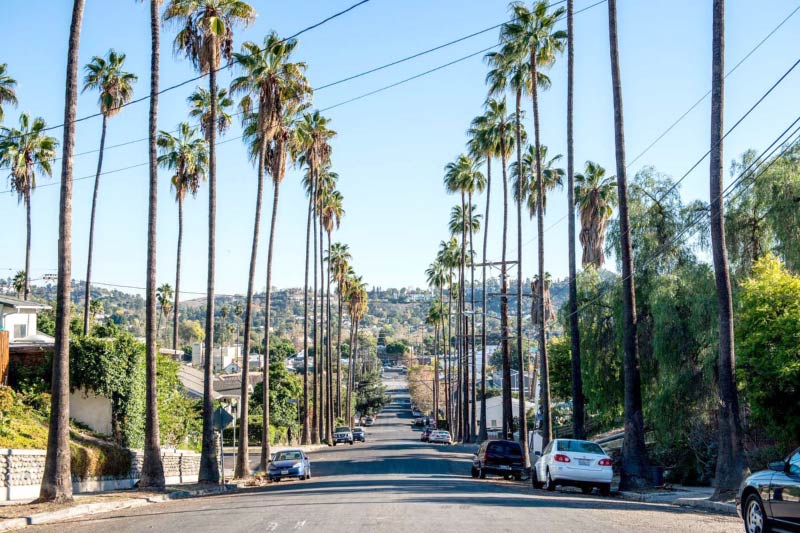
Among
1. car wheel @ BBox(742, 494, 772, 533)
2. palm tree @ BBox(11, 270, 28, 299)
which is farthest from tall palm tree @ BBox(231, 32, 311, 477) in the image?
palm tree @ BBox(11, 270, 28, 299)

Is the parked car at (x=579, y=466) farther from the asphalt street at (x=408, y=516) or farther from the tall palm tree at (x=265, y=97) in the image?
the tall palm tree at (x=265, y=97)

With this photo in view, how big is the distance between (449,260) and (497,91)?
147 feet

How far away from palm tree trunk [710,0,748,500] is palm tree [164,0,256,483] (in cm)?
1637

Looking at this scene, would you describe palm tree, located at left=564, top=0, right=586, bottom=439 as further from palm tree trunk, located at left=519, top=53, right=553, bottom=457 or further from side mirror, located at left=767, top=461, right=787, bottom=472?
side mirror, located at left=767, top=461, right=787, bottom=472

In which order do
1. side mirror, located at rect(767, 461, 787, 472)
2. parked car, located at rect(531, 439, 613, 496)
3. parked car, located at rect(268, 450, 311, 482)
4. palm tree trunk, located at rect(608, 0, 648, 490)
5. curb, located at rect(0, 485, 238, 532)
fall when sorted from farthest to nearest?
parked car, located at rect(268, 450, 311, 482) < palm tree trunk, located at rect(608, 0, 648, 490) < parked car, located at rect(531, 439, 613, 496) < curb, located at rect(0, 485, 238, 532) < side mirror, located at rect(767, 461, 787, 472)

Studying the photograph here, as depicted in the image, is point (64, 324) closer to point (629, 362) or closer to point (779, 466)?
point (779, 466)

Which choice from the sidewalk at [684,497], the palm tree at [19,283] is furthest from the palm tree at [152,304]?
the palm tree at [19,283]

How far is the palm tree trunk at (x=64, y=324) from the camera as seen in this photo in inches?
771

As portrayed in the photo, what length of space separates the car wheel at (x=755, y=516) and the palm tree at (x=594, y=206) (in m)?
30.6

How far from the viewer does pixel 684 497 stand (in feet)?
75.4

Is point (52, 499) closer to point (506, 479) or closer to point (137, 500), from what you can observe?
point (137, 500)

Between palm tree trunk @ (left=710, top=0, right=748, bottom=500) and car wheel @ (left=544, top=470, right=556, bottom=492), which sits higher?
palm tree trunk @ (left=710, top=0, right=748, bottom=500)

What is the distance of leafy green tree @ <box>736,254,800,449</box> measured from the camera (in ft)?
70.1

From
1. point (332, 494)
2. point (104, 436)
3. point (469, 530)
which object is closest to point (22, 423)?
point (104, 436)
